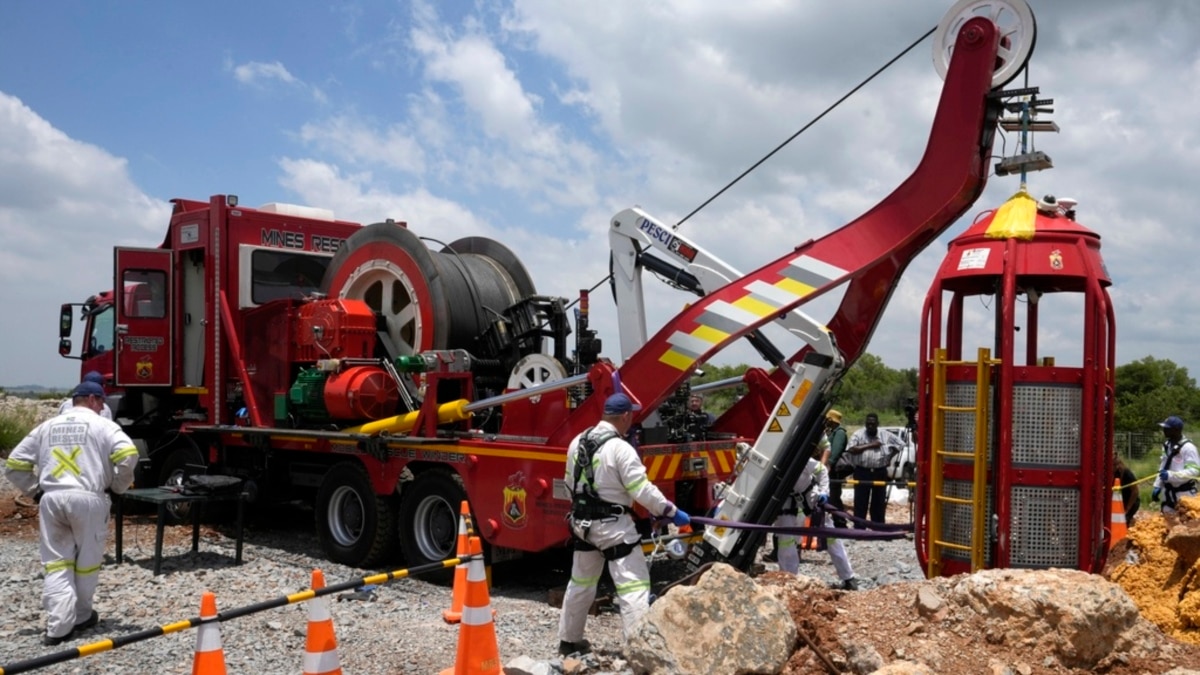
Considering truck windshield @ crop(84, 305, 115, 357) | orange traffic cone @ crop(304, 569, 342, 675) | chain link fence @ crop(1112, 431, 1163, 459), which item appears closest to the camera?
orange traffic cone @ crop(304, 569, 342, 675)

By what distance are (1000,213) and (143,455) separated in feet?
34.4

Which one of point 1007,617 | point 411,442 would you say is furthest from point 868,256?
point 411,442

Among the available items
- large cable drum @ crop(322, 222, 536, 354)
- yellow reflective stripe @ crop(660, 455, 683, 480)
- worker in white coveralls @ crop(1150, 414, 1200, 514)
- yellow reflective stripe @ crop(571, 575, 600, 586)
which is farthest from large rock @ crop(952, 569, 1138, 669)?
worker in white coveralls @ crop(1150, 414, 1200, 514)

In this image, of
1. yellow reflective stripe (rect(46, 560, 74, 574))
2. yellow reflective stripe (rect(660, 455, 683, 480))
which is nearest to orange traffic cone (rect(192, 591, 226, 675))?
yellow reflective stripe (rect(46, 560, 74, 574))

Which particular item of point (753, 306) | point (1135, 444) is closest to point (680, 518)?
point (753, 306)

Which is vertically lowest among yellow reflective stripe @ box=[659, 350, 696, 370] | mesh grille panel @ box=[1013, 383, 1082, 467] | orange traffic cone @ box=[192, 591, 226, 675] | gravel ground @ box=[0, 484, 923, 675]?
gravel ground @ box=[0, 484, 923, 675]

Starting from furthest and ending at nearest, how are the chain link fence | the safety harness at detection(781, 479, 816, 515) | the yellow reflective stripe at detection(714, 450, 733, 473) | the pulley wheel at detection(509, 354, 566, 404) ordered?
the chain link fence → the pulley wheel at detection(509, 354, 566, 404) → the yellow reflective stripe at detection(714, 450, 733, 473) → the safety harness at detection(781, 479, 816, 515)

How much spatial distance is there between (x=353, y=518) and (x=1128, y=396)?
34152mm

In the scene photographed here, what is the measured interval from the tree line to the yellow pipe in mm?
17563

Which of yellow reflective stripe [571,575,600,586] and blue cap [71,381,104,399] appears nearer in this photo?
yellow reflective stripe [571,575,600,586]

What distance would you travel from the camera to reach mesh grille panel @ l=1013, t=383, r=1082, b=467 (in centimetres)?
614

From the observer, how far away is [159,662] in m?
6.38

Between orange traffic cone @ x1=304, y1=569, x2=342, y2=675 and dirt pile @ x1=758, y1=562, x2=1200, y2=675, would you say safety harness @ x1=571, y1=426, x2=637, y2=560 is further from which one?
orange traffic cone @ x1=304, y1=569, x2=342, y2=675

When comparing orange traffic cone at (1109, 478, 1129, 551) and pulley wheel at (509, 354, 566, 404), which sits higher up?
pulley wheel at (509, 354, 566, 404)
